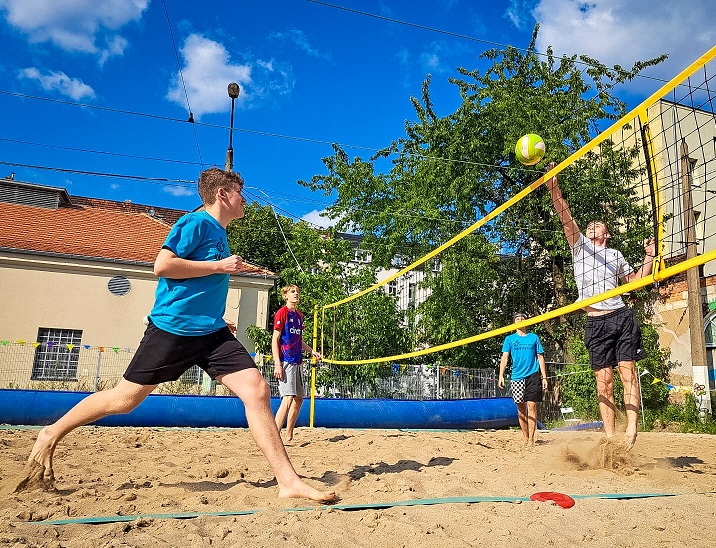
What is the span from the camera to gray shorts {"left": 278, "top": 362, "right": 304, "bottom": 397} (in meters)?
5.41

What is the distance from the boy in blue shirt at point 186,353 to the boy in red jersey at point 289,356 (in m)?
2.41

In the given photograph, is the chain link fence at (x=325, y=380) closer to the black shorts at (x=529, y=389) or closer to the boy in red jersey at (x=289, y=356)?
the black shorts at (x=529, y=389)

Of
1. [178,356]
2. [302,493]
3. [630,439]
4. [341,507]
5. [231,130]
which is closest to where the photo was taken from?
[341,507]

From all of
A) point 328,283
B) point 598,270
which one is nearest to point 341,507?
point 598,270

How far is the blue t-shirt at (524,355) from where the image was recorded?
20.2 ft

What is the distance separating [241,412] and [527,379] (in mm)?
3663

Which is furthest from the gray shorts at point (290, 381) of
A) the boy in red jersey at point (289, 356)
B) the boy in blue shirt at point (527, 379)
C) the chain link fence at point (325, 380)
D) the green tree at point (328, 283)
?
the chain link fence at point (325, 380)

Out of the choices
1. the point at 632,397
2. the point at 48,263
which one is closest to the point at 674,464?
the point at 632,397

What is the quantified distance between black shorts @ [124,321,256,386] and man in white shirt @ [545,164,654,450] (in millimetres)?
2482

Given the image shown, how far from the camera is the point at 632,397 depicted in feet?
12.5

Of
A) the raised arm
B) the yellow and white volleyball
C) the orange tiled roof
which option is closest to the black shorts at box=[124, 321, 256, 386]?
the raised arm

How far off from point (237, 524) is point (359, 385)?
9.99m

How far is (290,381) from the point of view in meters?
5.46

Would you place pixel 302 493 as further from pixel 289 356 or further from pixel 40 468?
pixel 289 356
